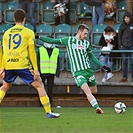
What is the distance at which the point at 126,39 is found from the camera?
21406 millimetres

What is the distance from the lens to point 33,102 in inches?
838

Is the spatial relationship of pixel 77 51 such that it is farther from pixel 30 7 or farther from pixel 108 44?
pixel 30 7

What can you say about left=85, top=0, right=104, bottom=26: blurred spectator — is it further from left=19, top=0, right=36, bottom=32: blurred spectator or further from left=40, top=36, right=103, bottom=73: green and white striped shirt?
left=40, top=36, right=103, bottom=73: green and white striped shirt

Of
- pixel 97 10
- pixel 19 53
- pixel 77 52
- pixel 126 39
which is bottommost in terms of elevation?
pixel 126 39

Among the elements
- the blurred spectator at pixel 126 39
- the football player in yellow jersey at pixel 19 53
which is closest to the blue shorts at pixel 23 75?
the football player in yellow jersey at pixel 19 53

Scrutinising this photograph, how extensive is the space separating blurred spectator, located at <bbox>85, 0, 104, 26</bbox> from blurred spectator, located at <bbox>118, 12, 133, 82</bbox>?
1.70 metres

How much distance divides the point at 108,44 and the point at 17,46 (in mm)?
7920

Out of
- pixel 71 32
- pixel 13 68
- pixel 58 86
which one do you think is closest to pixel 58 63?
pixel 58 86

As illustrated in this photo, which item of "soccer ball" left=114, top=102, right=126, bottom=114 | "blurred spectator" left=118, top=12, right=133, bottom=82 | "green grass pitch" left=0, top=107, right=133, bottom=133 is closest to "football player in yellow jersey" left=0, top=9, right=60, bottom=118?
"green grass pitch" left=0, top=107, right=133, bottom=133

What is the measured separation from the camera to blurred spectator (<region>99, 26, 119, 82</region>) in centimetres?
2105

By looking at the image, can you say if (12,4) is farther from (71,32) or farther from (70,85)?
(70,85)

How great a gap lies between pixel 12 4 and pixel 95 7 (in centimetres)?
324

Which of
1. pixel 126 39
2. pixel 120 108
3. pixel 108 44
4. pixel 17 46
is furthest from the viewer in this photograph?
pixel 108 44

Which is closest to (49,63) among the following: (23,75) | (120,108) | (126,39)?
(126,39)
